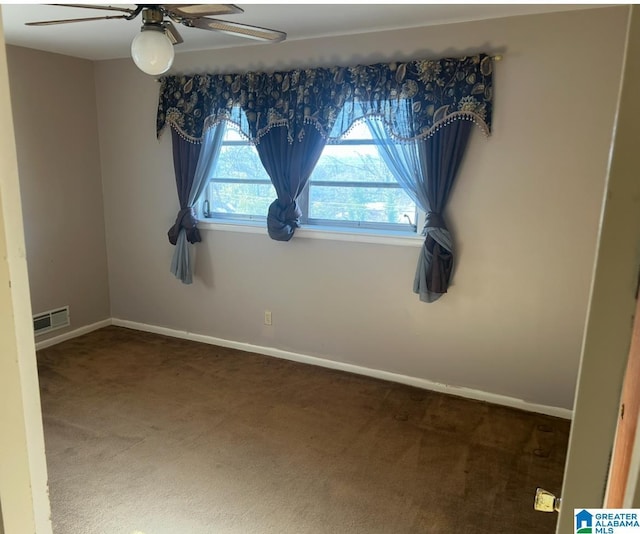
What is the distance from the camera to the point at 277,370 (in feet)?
12.2

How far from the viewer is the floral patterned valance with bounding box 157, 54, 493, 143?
2977 mm

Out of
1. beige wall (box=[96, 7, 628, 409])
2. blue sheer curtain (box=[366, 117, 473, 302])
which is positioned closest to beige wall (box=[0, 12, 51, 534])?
blue sheer curtain (box=[366, 117, 473, 302])

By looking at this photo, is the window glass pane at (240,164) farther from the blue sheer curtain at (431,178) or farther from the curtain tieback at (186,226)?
the blue sheer curtain at (431,178)

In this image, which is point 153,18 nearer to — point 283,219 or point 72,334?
point 283,219

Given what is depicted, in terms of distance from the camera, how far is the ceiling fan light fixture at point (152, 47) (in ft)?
6.54

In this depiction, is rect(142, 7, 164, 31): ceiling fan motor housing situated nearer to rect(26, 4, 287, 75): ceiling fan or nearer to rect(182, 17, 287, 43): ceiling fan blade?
rect(26, 4, 287, 75): ceiling fan

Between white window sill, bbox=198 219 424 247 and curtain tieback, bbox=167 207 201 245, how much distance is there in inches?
2.7

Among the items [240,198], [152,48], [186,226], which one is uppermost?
[152,48]

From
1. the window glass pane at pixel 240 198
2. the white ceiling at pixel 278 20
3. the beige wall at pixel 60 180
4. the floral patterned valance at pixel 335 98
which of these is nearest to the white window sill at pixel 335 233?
the window glass pane at pixel 240 198

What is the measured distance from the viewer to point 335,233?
11.7ft

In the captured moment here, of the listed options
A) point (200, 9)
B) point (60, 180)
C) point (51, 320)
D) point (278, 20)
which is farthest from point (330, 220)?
point (51, 320)

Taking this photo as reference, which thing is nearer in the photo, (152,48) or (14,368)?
(14,368)

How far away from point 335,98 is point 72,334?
2.98m

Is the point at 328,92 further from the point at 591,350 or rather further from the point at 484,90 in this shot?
the point at 591,350
